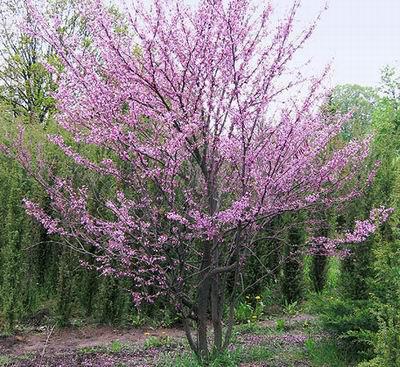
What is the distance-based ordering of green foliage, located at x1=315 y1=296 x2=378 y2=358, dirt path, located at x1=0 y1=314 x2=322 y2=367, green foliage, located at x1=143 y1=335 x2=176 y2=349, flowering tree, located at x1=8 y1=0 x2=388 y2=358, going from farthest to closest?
Result: green foliage, located at x1=143 y1=335 x2=176 y2=349, dirt path, located at x1=0 y1=314 x2=322 y2=367, green foliage, located at x1=315 y1=296 x2=378 y2=358, flowering tree, located at x1=8 y1=0 x2=388 y2=358

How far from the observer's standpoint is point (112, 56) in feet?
12.7

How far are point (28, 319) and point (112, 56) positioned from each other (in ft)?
12.9

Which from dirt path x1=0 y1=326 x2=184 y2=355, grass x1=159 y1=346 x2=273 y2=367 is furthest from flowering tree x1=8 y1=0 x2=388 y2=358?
dirt path x1=0 y1=326 x2=184 y2=355

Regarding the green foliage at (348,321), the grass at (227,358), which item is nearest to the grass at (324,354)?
the green foliage at (348,321)

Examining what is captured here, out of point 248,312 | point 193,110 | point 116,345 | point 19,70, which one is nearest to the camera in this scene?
point 193,110

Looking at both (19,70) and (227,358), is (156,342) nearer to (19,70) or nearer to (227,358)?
(227,358)

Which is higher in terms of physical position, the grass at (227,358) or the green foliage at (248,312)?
the green foliage at (248,312)

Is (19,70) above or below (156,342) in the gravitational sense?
above

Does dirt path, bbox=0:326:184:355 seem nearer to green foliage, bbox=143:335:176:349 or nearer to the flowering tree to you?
green foliage, bbox=143:335:176:349

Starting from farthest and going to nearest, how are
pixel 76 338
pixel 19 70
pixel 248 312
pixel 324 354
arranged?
1. pixel 19 70
2. pixel 248 312
3. pixel 76 338
4. pixel 324 354

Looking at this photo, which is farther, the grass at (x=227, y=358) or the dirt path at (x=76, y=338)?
the dirt path at (x=76, y=338)

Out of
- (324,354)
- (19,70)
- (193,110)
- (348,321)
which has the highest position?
(19,70)

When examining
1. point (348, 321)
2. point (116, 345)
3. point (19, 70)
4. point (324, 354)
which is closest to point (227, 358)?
point (324, 354)

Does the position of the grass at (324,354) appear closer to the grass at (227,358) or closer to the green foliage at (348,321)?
the green foliage at (348,321)
